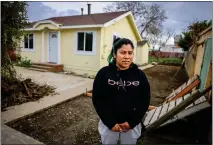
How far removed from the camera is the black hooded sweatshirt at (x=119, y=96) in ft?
7.16

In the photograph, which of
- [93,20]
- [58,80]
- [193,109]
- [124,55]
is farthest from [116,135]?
[93,20]

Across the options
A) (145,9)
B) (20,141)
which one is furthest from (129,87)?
(145,9)

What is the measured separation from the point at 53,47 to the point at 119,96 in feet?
41.5

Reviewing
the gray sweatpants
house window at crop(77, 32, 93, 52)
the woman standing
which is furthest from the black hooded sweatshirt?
house window at crop(77, 32, 93, 52)

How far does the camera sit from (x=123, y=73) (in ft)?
7.34

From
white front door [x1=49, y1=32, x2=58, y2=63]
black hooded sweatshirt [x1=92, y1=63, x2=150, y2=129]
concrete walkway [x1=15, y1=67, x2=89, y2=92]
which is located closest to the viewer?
black hooded sweatshirt [x1=92, y1=63, x2=150, y2=129]

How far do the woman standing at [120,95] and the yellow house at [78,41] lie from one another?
30.0 feet

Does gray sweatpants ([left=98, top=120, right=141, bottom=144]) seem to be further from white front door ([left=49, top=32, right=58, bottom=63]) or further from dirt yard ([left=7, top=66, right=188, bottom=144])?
white front door ([left=49, top=32, right=58, bottom=63])

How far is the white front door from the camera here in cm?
1369

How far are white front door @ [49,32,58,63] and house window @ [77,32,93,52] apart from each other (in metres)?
2.27

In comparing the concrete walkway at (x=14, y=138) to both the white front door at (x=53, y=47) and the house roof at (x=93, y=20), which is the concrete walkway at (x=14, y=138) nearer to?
the house roof at (x=93, y=20)

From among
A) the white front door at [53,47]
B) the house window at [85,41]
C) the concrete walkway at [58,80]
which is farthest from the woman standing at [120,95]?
the white front door at [53,47]

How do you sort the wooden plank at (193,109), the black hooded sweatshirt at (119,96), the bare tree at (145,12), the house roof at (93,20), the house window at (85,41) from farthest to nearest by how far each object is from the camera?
the bare tree at (145,12), the house roof at (93,20), the house window at (85,41), the wooden plank at (193,109), the black hooded sweatshirt at (119,96)

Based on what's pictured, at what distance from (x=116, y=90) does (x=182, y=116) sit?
209 cm
